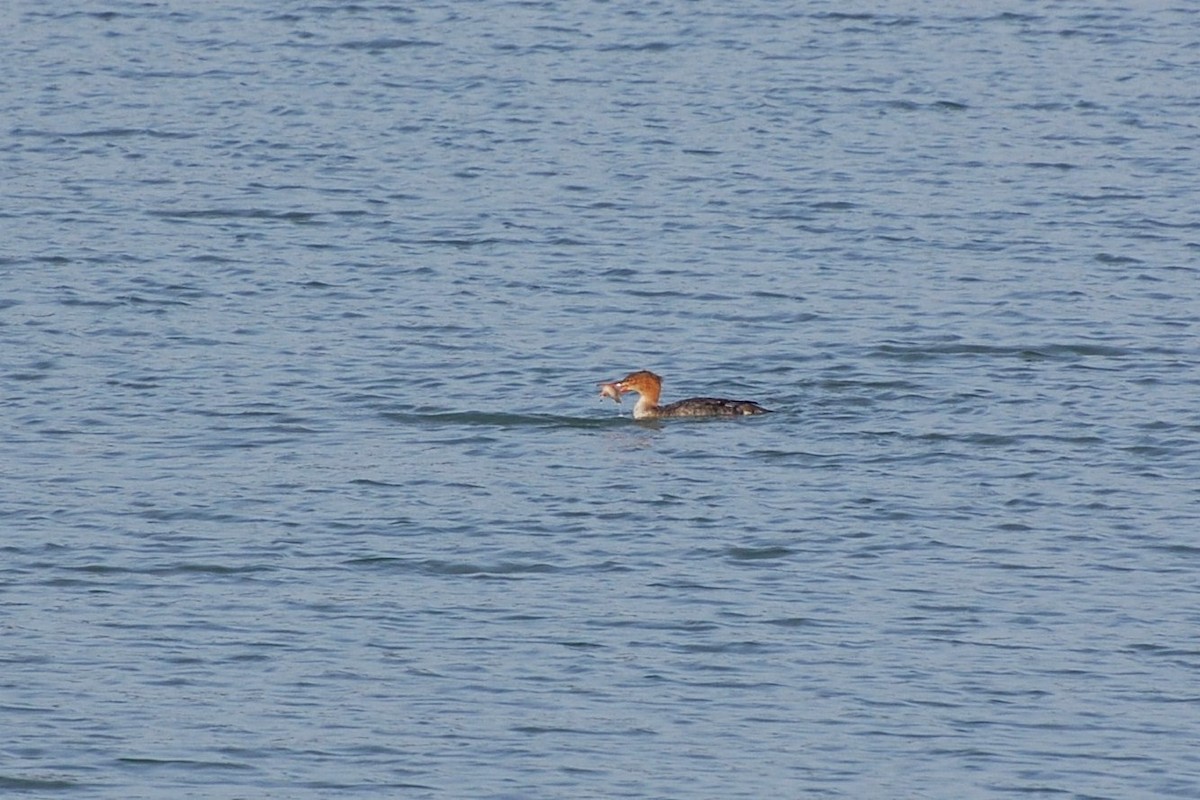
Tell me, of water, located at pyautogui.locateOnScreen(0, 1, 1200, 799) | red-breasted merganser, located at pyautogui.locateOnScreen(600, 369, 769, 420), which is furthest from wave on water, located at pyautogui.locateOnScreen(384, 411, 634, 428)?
red-breasted merganser, located at pyautogui.locateOnScreen(600, 369, 769, 420)

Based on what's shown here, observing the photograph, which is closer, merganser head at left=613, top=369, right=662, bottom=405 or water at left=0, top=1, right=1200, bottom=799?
water at left=0, top=1, right=1200, bottom=799

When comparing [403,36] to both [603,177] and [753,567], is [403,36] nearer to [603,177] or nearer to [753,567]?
[603,177]

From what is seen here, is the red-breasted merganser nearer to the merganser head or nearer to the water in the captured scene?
the merganser head

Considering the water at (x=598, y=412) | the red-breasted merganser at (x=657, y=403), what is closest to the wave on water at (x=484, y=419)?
the water at (x=598, y=412)

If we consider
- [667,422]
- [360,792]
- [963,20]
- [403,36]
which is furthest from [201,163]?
[360,792]

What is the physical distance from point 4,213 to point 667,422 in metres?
9.75

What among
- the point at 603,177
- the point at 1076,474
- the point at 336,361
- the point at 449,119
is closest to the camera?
the point at 1076,474

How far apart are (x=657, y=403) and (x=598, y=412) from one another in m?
0.52

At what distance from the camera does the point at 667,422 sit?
1919 cm

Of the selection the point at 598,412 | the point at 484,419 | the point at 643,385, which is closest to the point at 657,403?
the point at 643,385

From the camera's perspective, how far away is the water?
1290 cm

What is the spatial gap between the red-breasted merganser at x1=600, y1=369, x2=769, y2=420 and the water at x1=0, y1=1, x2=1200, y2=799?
188mm

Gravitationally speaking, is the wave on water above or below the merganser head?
below

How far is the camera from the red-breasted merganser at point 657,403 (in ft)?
61.9
